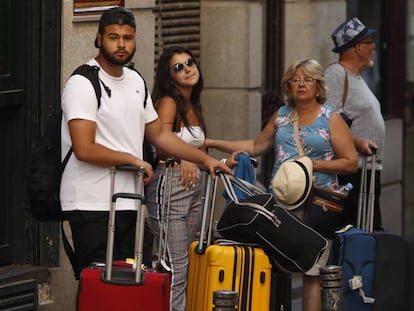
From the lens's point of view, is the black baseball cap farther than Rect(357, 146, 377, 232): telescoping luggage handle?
No

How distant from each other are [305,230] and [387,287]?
3.39 feet

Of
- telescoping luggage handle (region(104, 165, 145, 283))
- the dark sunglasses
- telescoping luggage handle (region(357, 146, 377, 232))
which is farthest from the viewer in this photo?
telescoping luggage handle (region(357, 146, 377, 232))

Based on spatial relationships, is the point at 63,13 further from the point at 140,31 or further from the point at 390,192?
the point at 390,192

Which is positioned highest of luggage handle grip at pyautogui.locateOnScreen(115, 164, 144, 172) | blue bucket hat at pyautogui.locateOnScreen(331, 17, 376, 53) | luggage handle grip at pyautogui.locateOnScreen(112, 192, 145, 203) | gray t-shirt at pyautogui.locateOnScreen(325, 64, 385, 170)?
blue bucket hat at pyautogui.locateOnScreen(331, 17, 376, 53)

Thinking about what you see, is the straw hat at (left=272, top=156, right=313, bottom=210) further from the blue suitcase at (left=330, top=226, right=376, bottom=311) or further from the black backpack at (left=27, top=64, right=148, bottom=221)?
the black backpack at (left=27, top=64, right=148, bottom=221)

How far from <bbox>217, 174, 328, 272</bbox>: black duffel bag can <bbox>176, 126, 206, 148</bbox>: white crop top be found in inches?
23.0

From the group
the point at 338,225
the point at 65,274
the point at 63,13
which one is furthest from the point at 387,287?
the point at 63,13

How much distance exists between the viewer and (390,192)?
15.2 m

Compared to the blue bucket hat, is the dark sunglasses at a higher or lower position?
lower

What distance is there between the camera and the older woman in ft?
31.4

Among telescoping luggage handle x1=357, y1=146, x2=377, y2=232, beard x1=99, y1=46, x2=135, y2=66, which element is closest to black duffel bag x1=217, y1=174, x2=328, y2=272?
beard x1=99, y1=46, x2=135, y2=66

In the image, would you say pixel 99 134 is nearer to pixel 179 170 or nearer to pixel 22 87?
pixel 179 170

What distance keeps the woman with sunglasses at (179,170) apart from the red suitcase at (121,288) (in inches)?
57.8

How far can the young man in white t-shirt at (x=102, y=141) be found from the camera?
26.0 feet
